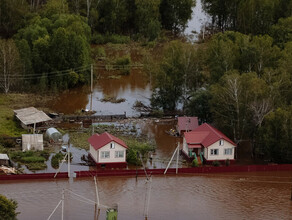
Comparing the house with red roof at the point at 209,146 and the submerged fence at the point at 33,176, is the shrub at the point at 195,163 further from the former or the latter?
the submerged fence at the point at 33,176

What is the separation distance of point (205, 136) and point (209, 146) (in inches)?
60.0

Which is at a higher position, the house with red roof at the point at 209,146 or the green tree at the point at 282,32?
the green tree at the point at 282,32

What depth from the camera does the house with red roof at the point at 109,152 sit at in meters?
44.7

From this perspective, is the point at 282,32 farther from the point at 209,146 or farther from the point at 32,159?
the point at 32,159

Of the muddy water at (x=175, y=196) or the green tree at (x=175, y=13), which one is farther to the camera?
the green tree at (x=175, y=13)

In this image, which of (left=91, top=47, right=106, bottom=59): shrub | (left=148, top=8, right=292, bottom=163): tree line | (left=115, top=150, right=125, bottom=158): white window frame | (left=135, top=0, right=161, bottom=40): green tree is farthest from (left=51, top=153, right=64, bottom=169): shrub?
(left=135, top=0, right=161, bottom=40): green tree

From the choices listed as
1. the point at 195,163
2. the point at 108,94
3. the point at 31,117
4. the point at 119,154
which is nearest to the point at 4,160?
the point at 119,154

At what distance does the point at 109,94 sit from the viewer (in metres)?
64.8

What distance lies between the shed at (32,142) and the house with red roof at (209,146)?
444 inches

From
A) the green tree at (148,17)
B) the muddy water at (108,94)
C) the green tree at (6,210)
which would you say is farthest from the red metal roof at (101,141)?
the green tree at (148,17)

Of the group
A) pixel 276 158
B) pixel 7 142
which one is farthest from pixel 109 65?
pixel 276 158

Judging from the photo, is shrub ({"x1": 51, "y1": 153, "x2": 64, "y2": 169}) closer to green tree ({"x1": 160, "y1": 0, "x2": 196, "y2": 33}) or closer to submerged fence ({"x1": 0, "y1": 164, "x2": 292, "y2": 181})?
submerged fence ({"x1": 0, "y1": 164, "x2": 292, "y2": 181})

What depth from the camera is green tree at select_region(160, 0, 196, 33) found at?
88562 mm

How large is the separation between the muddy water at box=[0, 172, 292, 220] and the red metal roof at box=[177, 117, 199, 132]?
847cm
